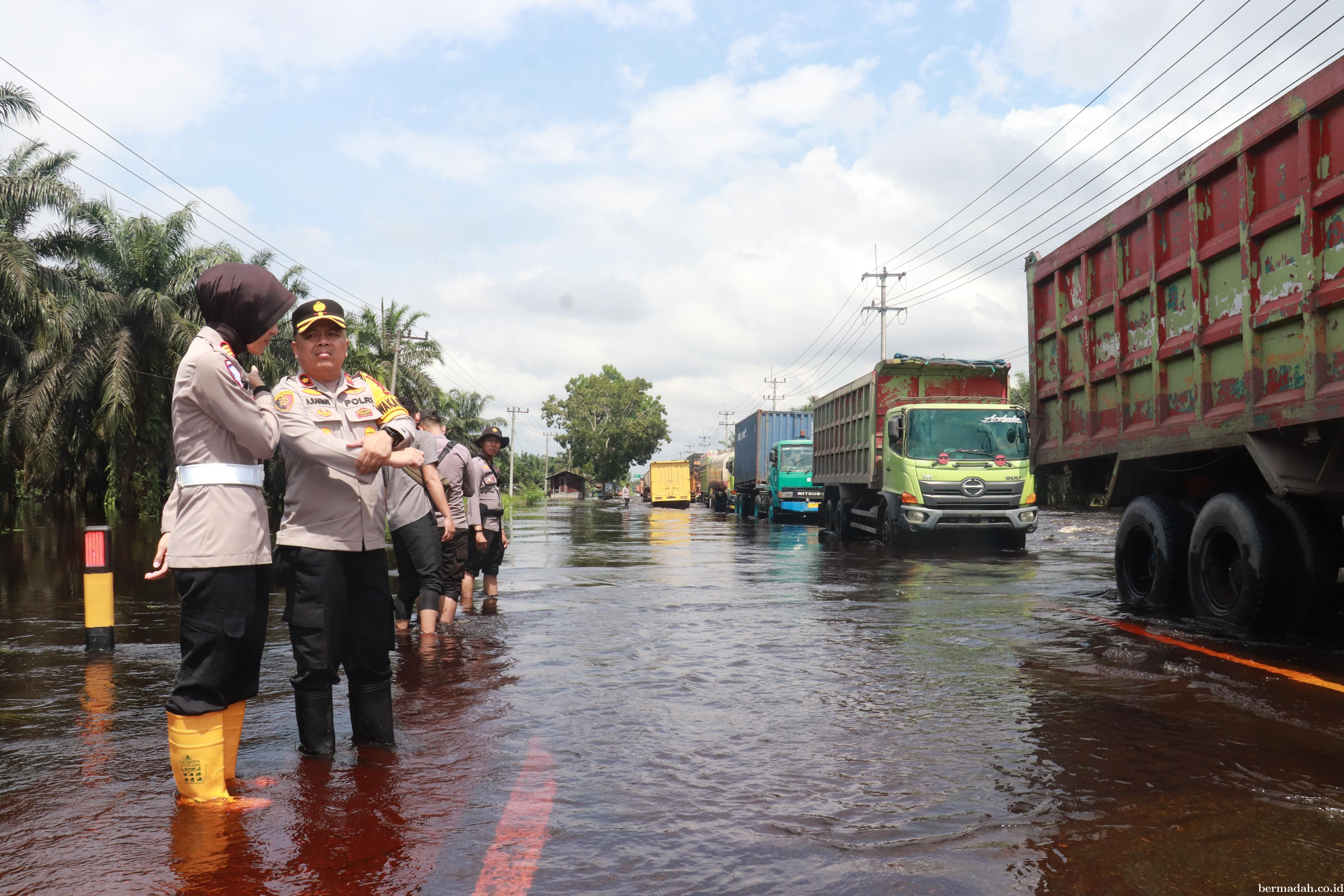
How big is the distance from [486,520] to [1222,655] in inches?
247

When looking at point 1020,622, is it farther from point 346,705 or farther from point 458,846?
point 458,846

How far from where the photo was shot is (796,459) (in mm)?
30797

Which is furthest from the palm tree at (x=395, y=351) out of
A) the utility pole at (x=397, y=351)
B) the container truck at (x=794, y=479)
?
the container truck at (x=794, y=479)

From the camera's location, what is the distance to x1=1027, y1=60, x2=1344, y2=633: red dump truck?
22.0 ft

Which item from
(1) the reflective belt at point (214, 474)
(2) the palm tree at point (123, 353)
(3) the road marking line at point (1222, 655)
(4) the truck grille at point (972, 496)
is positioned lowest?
(3) the road marking line at point (1222, 655)

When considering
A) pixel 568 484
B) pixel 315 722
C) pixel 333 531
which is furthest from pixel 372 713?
pixel 568 484

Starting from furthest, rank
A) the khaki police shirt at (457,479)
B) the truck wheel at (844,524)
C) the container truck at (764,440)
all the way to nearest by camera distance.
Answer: the container truck at (764,440) → the truck wheel at (844,524) → the khaki police shirt at (457,479)

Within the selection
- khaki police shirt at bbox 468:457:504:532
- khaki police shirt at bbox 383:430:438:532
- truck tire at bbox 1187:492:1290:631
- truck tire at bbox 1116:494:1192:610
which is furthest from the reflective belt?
truck tire at bbox 1116:494:1192:610

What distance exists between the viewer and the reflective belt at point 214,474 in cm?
388

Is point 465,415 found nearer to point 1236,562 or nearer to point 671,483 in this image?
point 671,483

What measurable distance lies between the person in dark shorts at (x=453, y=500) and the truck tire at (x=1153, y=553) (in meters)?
5.64

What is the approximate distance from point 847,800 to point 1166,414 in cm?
600

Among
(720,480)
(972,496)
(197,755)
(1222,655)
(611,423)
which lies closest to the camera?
(197,755)

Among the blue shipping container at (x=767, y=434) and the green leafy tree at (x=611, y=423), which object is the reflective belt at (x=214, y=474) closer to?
the blue shipping container at (x=767, y=434)
